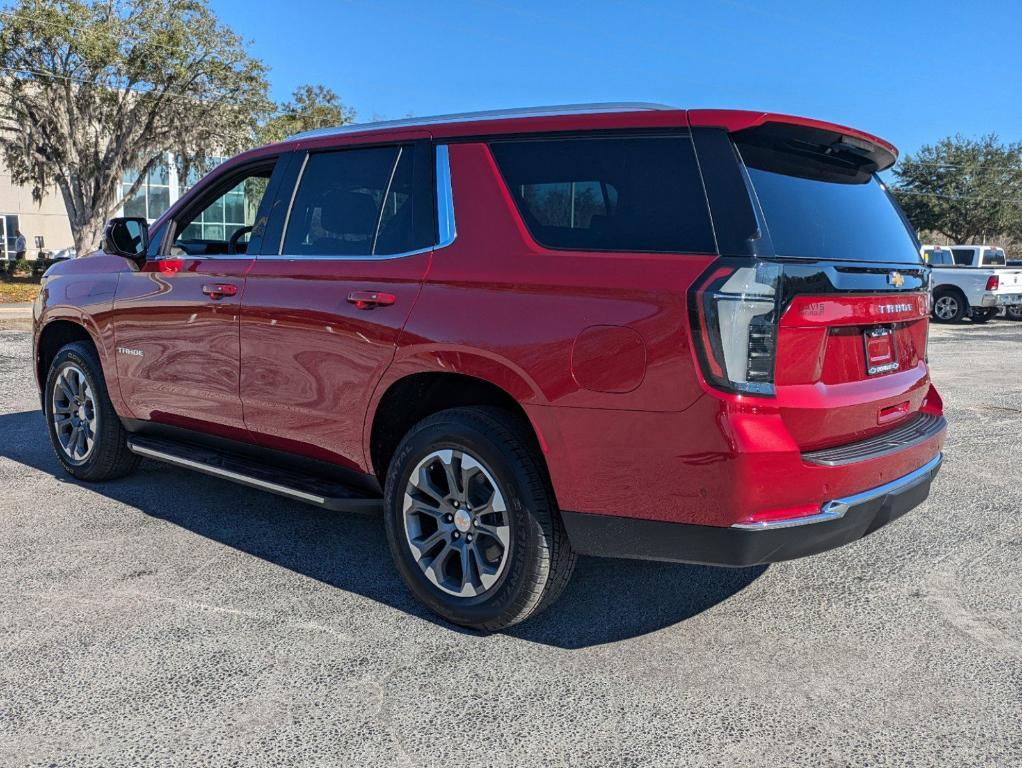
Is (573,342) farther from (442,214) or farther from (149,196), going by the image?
(149,196)

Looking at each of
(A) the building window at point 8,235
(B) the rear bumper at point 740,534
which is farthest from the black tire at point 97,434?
(A) the building window at point 8,235

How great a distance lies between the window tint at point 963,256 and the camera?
24395 millimetres

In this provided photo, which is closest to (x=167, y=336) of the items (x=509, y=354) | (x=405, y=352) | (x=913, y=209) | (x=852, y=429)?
(x=405, y=352)

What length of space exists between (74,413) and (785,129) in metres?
4.44

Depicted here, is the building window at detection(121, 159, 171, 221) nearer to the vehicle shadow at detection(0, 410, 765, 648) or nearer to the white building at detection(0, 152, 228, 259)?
the white building at detection(0, 152, 228, 259)

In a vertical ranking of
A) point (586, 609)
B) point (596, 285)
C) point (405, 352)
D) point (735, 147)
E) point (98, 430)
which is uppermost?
point (735, 147)

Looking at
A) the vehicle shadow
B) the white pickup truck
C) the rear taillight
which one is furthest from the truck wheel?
the rear taillight

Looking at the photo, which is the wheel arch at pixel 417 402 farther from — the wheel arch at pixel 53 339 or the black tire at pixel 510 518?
the wheel arch at pixel 53 339

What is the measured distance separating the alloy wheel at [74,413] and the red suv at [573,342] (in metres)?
1.31

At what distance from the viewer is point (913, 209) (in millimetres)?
53000

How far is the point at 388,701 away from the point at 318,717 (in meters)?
0.23

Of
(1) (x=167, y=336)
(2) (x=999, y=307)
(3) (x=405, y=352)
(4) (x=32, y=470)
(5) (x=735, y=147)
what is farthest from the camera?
(2) (x=999, y=307)

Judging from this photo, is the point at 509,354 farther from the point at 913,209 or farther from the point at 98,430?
the point at 913,209

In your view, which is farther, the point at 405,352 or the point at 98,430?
the point at 98,430
